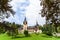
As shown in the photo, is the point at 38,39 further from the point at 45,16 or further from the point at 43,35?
the point at 45,16

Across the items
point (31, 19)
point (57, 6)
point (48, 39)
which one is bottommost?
point (48, 39)

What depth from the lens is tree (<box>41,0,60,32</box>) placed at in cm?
378

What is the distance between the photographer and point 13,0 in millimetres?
3742

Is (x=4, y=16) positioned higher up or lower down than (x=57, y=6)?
lower down

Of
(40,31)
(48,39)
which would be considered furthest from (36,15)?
(48,39)

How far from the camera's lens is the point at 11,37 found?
11.9 ft

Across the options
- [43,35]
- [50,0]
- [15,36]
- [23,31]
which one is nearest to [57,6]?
[50,0]

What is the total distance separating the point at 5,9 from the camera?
3.68 meters

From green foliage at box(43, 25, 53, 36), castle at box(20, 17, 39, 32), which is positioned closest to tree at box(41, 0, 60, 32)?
green foliage at box(43, 25, 53, 36)

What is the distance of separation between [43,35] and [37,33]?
0.16 meters

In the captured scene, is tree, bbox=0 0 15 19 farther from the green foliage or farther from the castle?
the green foliage

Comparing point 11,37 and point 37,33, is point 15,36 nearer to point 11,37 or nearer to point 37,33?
point 11,37

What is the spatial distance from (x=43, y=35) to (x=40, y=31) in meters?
0.13

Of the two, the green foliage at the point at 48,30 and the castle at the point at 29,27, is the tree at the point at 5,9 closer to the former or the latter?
the castle at the point at 29,27
